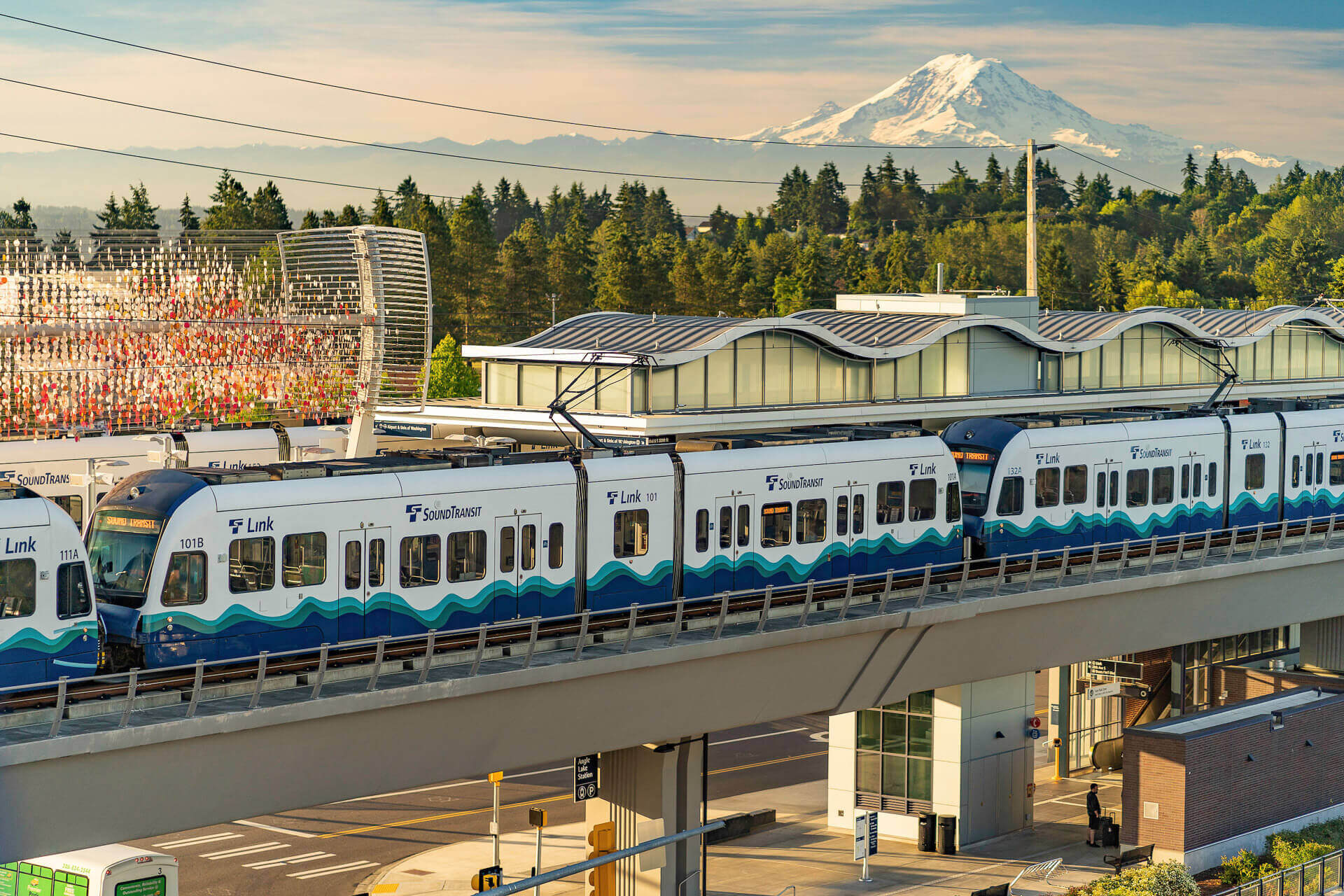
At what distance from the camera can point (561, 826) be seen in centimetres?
4075

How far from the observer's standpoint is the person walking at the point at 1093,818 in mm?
38156

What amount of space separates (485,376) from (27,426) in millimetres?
15614

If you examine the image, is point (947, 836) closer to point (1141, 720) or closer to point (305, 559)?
point (1141, 720)

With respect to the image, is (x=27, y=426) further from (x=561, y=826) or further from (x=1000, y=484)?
(x=1000, y=484)

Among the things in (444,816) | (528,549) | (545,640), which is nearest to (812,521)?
(528,549)

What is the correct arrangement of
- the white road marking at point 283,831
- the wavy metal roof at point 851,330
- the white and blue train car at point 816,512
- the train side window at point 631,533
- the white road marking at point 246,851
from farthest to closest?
1. the wavy metal roof at point 851,330
2. the white road marking at point 283,831
3. the white road marking at point 246,851
4. the white and blue train car at point 816,512
5. the train side window at point 631,533

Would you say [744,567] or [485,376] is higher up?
[485,376]

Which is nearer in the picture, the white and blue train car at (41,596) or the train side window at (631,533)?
the white and blue train car at (41,596)

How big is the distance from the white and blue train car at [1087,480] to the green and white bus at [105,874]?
1746 cm

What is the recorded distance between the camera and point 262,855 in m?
38.8

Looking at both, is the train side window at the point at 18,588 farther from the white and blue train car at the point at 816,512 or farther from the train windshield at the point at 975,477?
the train windshield at the point at 975,477

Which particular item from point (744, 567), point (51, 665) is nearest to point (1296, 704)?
point (744, 567)

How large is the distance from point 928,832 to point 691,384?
13273 mm

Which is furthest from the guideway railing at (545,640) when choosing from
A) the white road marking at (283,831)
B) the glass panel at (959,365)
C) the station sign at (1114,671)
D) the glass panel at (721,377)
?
the white road marking at (283,831)
